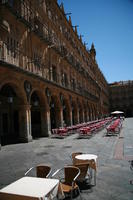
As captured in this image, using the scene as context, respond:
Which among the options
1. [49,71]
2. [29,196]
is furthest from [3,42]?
[29,196]

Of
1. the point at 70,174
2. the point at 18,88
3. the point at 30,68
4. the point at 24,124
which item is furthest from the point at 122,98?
the point at 70,174

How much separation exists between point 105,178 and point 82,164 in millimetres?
1067

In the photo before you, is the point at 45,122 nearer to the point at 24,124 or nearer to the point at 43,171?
the point at 24,124

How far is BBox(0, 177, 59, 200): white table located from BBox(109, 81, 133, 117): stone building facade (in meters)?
83.5

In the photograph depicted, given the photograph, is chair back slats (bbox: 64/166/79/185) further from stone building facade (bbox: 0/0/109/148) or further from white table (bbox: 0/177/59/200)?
stone building facade (bbox: 0/0/109/148)

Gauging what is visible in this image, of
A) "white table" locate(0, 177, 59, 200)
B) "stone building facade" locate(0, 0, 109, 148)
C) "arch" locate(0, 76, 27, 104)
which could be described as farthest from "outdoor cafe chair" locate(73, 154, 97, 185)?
"arch" locate(0, 76, 27, 104)

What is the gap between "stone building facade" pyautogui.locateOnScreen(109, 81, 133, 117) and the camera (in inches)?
3273

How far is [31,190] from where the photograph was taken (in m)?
3.40

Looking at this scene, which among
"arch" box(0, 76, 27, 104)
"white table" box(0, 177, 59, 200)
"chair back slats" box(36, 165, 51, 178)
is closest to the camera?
"white table" box(0, 177, 59, 200)

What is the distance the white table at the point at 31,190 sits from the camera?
126 inches

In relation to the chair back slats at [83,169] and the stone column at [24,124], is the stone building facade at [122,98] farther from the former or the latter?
the chair back slats at [83,169]

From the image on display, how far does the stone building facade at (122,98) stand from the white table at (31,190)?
83.5 meters

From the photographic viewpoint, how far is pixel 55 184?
143 inches

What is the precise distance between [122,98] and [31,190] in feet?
284
